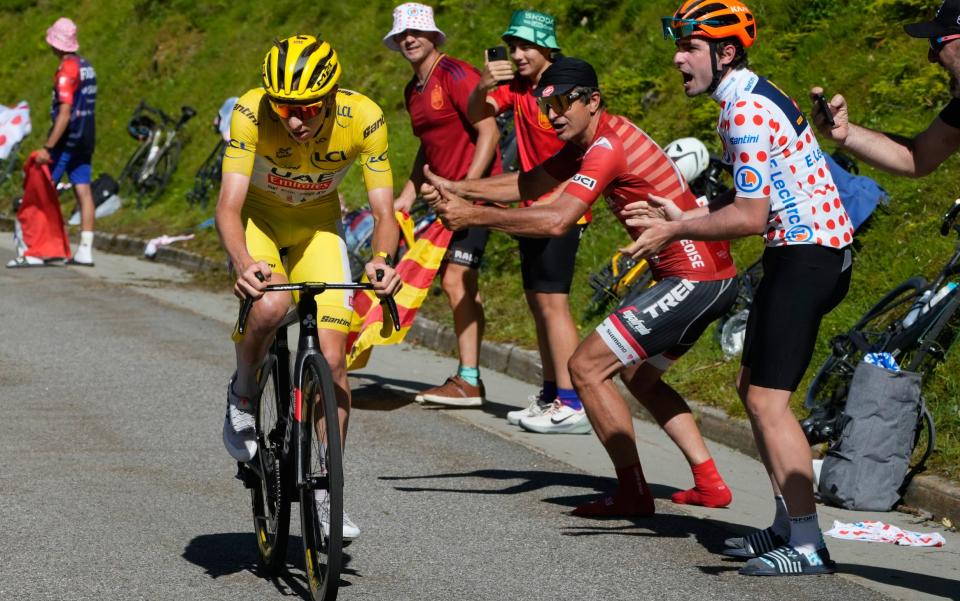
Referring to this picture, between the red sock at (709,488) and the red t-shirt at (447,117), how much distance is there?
337cm

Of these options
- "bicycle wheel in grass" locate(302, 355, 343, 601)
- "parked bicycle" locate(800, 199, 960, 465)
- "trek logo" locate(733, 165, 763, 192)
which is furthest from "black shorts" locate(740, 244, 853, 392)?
"bicycle wheel in grass" locate(302, 355, 343, 601)

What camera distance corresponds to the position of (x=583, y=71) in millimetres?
7039

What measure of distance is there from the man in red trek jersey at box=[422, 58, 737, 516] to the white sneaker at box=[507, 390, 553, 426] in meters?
1.99

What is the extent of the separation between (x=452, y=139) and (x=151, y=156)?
1308 centimetres

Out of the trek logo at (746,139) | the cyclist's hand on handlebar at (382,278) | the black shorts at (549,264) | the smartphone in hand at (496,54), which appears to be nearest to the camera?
the cyclist's hand on handlebar at (382,278)

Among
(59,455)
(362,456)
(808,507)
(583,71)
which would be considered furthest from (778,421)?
(59,455)

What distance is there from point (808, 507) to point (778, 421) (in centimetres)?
37

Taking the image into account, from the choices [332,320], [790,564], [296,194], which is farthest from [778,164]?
[296,194]

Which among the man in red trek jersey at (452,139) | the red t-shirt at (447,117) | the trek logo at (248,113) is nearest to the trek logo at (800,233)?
the trek logo at (248,113)

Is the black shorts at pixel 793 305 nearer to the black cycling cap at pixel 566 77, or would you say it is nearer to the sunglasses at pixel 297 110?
the black cycling cap at pixel 566 77

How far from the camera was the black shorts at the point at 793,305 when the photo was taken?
19.6 ft

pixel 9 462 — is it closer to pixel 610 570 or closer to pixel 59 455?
pixel 59 455

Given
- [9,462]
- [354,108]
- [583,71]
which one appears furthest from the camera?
[9,462]

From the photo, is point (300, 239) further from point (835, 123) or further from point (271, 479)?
point (835, 123)
